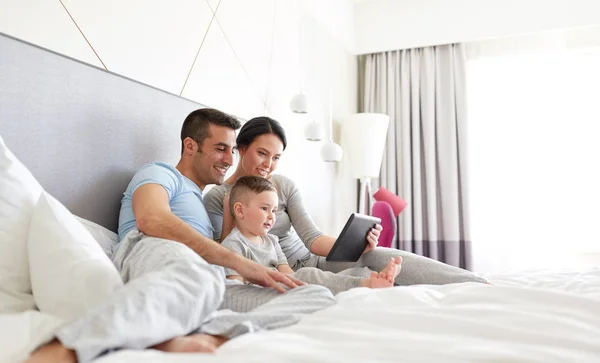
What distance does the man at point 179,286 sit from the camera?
771mm

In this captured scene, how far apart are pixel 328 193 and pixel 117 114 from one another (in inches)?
81.0

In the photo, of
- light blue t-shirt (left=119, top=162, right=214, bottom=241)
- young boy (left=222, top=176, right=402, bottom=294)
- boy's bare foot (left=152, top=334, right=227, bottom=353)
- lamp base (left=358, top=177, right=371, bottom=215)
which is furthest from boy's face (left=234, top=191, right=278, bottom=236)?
lamp base (left=358, top=177, right=371, bottom=215)

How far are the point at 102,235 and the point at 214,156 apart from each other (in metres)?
0.55

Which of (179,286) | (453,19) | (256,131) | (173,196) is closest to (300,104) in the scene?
(256,131)

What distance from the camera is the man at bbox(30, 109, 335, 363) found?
77 cm

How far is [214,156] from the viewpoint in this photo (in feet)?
6.23

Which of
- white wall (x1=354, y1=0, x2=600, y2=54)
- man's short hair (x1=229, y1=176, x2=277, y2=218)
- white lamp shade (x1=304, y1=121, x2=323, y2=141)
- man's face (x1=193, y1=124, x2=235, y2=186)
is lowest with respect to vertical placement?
man's short hair (x1=229, y1=176, x2=277, y2=218)

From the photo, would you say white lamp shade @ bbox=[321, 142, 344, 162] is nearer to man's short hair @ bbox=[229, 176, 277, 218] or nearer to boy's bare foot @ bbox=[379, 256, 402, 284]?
man's short hair @ bbox=[229, 176, 277, 218]

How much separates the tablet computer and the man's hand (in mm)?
556

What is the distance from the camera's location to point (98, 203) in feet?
5.32

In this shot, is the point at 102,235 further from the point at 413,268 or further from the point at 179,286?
the point at 413,268

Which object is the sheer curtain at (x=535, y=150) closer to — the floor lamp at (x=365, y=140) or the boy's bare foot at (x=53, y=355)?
the floor lamp at (x=365, y=140)

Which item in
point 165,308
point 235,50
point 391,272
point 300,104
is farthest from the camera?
point 300,104

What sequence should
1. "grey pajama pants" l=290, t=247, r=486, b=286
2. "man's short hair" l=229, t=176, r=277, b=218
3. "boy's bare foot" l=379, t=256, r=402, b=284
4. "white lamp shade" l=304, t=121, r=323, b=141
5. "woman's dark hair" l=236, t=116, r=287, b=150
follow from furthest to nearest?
1. "white lamp shade" l=304, t=121, r=323, b=141
2. "woman's dark hair" l=236, t=116, r=287, b=150
3. "man's short hair" l=229, t=176, r=277, b=218
4. "grey pajama pants" l=290, t=247, r=486, b=286
5. "boy's bare foot" l=379, t=256, r=402, b=284
